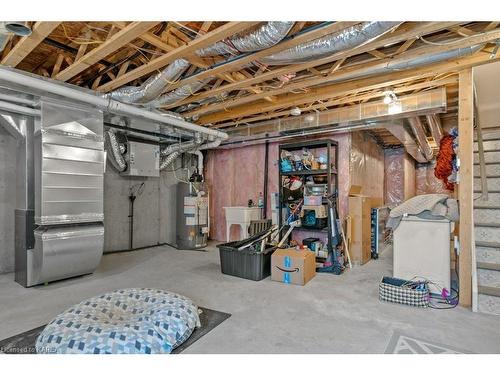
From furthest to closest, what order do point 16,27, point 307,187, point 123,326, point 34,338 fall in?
point 307,187, point 34,338, point 123,326, point 16,27

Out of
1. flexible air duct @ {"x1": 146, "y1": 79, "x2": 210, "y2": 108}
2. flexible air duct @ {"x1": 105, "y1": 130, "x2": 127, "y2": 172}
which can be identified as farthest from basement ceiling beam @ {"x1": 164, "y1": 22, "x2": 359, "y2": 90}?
flexible air duct @ {"x1": 105, "y1": 130, "x2": 127, "y2": 172}

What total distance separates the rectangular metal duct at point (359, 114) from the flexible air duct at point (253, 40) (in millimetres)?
2440

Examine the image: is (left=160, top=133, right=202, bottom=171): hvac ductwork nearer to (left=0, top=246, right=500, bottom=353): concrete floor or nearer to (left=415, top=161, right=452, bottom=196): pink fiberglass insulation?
(left=0, top=246, right=500, bottom=353): concrete floor

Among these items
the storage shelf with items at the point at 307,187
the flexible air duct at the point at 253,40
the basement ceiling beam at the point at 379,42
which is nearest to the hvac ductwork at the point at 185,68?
the flexible air duct at the point at 253,40

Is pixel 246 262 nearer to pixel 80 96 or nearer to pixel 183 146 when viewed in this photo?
pixel 80 96

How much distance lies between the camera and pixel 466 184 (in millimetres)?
3098

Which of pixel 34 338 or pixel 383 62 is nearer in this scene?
pixel 34 338

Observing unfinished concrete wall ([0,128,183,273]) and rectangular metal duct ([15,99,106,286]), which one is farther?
unfinished concrete wall ([0,128,183,273])

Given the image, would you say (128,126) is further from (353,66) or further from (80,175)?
(353,66)

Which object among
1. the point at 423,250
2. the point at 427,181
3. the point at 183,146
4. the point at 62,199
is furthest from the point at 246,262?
the point at 427,181

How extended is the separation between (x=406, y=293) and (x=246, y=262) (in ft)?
6.47

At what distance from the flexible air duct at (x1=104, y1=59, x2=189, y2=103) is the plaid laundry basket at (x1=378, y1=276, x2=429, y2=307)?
129 inches

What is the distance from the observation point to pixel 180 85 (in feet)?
11.1

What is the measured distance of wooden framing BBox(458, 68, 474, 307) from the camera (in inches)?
119
